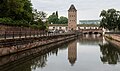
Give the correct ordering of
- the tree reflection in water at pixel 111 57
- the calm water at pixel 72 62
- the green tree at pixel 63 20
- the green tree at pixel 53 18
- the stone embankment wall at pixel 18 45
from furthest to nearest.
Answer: the green tree at pixel 63 20
the green tree at pixel 53 18
the tree reflection in water at pixel 111 57
the stone embankment wall at pixel 18 45
the calm water at pixel 72 62

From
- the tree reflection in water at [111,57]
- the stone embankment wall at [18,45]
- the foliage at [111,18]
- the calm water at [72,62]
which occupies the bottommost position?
the tree reflection in water at [111,57]

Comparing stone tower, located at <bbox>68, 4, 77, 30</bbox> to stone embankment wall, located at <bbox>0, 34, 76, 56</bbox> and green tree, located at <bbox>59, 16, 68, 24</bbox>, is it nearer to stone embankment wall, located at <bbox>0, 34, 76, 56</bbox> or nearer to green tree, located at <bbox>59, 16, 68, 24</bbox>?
green tree, located at <bbox>59, 16, 68, 24</bbox>

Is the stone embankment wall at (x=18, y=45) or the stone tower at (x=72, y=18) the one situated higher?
the stone tower at (x=72, y=18)

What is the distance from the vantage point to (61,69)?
19.6 metres

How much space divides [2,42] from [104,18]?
67.4m

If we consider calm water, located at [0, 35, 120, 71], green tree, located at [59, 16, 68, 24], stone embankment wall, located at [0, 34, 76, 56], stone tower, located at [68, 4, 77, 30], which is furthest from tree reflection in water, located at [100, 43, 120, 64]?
green tree, located at [59, 16, 68, 24]

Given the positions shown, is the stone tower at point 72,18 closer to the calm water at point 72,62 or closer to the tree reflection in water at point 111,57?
the tree reflection in water at point 111,57

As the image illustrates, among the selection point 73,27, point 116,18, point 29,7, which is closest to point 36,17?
point 29,7

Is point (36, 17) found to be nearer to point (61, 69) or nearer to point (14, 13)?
point (14, 13)

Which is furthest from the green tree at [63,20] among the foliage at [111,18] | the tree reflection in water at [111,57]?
the tree reflection in water at [111,57]

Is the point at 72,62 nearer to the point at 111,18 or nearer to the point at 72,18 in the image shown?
the point at 111,18

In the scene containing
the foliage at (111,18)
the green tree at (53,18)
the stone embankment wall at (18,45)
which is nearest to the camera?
the stone embankment wall at (18,45)

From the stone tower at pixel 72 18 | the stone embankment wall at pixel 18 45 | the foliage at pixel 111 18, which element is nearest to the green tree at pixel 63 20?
the stone tower at pixel 72 18

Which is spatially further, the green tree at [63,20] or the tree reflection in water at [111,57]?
the green tree at [63,20]
